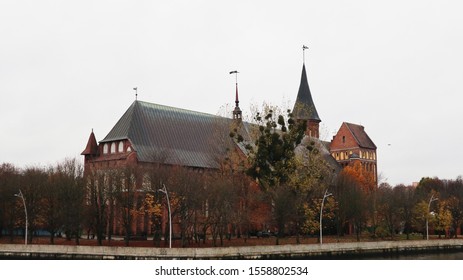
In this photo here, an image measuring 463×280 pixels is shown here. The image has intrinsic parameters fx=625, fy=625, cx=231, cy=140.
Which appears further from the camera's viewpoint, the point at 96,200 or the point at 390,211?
the point at 390,211

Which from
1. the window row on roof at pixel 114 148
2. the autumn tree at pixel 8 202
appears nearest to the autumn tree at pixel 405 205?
the window row on roof at pixel 114 148

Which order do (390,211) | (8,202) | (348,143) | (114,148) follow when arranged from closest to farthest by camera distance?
(8,202) → (390,211) → (114,148) → (348,143)

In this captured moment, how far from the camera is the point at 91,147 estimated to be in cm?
9150

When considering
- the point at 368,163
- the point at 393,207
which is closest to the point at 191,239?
the point at 393,207

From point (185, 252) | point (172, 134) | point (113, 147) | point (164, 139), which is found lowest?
point (185, 252)

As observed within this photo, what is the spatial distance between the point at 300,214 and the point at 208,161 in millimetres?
24470

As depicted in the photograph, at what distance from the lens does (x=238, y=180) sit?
74562mm

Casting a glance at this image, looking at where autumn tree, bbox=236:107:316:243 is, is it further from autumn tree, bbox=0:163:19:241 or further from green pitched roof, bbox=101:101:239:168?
autumn tree, bbox=0:163:19:241

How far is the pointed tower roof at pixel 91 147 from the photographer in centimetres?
9138

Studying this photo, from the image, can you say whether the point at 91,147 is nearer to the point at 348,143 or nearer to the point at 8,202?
the point at 8,202

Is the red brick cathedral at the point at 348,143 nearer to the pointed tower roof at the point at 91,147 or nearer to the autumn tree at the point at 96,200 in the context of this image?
the pointed tower roof at the point at 91,147

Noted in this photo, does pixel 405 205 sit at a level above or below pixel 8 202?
below

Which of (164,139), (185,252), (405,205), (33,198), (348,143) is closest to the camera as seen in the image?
(185,252)

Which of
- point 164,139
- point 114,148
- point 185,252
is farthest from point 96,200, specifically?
point 164,139
